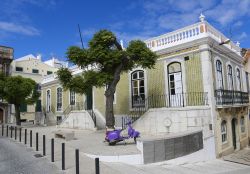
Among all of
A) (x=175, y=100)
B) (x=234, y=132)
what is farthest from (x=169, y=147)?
(x=234, y=132)

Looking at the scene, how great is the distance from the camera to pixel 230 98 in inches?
557

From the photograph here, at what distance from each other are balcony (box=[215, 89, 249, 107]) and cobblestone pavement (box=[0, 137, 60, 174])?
918 cm

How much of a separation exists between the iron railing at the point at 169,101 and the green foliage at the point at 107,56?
3.15 m

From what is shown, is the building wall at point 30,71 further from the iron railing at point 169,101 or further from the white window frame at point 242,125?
the white window frame at point 242,125

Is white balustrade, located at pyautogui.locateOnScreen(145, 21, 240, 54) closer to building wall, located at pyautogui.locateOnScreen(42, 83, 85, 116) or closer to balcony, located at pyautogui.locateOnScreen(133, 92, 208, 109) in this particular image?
balcony, located at pyautogui.locateOnScreen(133, 92, 208, 109)

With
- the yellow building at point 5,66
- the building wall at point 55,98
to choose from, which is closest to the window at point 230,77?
the building wall at point 55,98

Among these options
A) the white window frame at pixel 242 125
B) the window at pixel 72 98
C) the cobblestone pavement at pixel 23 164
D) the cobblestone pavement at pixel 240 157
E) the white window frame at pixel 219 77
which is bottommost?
the cobblestone pavement at pixel 240 157

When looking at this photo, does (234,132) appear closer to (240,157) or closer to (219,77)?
(240,157)

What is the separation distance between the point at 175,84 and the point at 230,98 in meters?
3.27

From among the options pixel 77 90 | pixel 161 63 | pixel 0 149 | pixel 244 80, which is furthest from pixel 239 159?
pixel 0 149

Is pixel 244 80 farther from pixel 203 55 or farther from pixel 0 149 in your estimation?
pixel 0 149

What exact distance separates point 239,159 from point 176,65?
6.10 m

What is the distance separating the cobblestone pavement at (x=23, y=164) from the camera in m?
7.25

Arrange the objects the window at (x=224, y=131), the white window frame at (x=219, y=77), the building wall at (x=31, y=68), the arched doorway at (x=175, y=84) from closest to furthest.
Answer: the window at (x=224, y=131) < the arched doorway at (x=175, y=84) < the white window frame at (x=219, y=77) < the building wall at (x=31, y=68)
